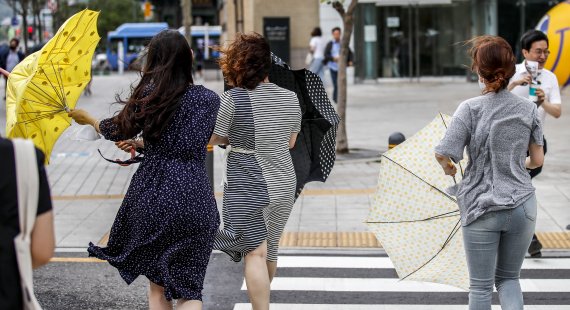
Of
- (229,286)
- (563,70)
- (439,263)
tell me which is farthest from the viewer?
(563,70)

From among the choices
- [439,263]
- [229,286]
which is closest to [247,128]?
[439,263]

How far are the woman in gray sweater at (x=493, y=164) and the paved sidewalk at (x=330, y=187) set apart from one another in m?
2.15

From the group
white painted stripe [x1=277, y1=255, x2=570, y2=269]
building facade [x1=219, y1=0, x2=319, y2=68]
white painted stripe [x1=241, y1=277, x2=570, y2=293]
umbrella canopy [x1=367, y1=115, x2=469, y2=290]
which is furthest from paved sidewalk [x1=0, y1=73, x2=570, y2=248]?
building facade [x1=219, y1=0, x2=319, y2=68]

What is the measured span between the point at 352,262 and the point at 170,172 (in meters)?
3.36

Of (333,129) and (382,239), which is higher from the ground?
(333,129)

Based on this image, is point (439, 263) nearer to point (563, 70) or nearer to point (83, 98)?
point (563, 70)

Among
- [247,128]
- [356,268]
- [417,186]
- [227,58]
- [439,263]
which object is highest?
[227,58]

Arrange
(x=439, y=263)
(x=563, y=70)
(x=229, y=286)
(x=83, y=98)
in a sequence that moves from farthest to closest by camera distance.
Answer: (x=83, y=98)
(x=563, y=70)
(x=229, y=286)
(x=439, y=263)

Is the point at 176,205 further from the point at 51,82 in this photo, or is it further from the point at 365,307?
the point at 365,307

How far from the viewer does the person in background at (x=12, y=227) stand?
304cm

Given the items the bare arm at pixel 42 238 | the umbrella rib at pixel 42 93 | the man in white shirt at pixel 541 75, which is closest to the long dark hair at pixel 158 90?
the umbrella rib at pixel 42 93

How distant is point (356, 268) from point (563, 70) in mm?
2417

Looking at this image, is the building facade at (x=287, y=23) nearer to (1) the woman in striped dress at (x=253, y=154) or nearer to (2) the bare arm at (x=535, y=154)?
(1) the woman in striped dress at (x=253, y=154)

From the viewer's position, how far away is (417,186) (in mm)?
5551
